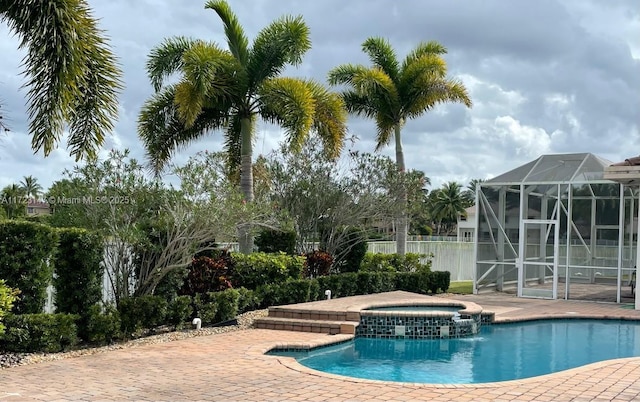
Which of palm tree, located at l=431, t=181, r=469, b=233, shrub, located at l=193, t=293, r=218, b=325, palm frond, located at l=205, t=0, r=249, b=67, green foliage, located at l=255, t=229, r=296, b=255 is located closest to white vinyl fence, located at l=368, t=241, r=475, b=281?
green foliage, located at l=255, t=229, r=296, b=255

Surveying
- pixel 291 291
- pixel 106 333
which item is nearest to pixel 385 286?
pixel 291 291

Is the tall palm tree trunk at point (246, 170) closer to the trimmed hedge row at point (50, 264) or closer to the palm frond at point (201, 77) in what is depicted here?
the palm frond at point (201, 77)

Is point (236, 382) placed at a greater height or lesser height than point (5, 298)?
lesser

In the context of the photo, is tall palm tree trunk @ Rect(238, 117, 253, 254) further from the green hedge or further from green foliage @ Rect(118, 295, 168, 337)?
green foliage @ Rect(118, 295, 168, 337)

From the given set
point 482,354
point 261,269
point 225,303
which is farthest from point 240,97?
point 482,354

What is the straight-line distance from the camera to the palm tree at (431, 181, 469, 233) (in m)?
81.1

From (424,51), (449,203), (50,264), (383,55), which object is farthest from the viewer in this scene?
(449,203)

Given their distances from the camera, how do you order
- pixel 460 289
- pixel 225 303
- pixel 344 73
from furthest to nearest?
pixel 344 73
pixel 460 289
pixel 225 303

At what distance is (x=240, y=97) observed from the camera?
17.7 m

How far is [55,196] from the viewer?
11.7m

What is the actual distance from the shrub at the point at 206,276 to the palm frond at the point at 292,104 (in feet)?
14.6

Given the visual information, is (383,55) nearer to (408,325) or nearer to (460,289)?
(460,289)

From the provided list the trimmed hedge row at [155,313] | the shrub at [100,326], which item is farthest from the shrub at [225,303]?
the shrub at [100,326]

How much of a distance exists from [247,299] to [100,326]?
4088 mm
